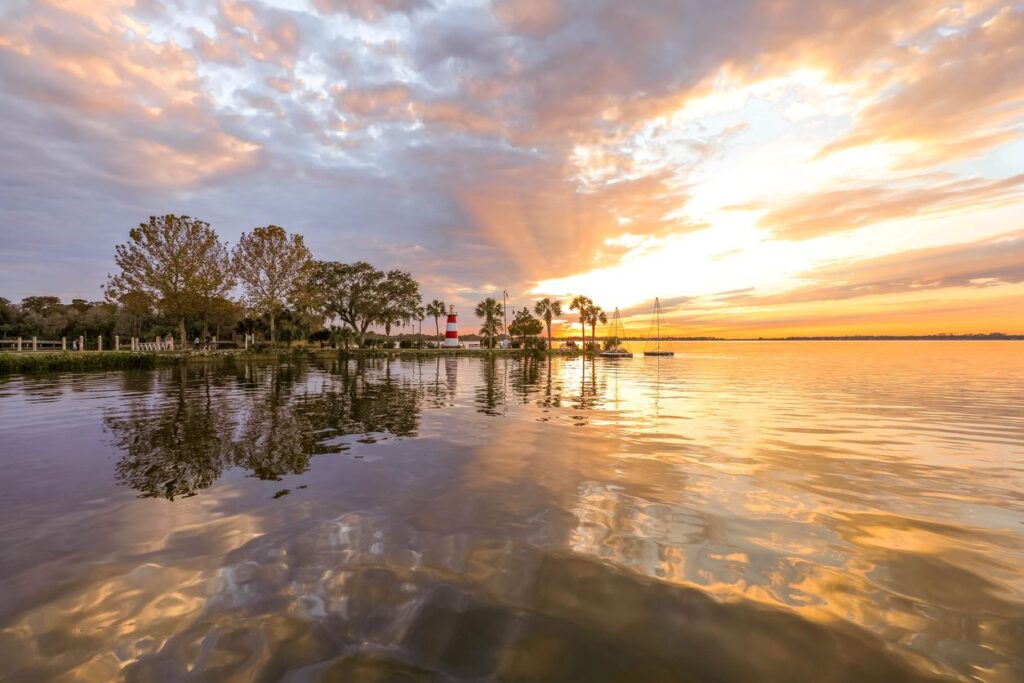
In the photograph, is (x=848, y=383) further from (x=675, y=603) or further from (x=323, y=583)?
(x=323, y=583)

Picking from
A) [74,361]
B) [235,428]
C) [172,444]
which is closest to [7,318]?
[74,361]

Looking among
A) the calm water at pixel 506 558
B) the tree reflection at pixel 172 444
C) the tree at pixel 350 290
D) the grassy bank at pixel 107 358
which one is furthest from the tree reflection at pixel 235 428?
the tree at pixel 350 290

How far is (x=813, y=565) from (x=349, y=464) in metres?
8.87

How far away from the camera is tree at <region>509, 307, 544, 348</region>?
117000 millimetres

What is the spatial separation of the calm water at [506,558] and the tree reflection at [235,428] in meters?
0.15

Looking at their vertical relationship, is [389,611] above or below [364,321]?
below

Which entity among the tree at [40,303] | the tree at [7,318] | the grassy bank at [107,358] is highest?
the tree at [40,303]

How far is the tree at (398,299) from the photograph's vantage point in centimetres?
9262

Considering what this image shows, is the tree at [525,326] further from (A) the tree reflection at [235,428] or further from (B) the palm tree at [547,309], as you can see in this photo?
(A) the tree reflection at [235,428]

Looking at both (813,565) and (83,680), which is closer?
(83,680)

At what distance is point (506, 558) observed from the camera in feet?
18.6

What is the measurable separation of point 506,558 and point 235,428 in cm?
1199

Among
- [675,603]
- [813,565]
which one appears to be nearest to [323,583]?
[675,603]

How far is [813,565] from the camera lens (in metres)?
5.57
